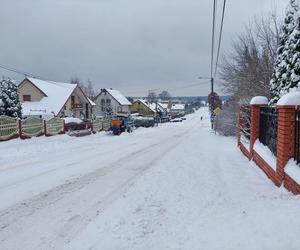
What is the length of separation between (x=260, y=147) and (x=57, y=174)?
6189 millimetres

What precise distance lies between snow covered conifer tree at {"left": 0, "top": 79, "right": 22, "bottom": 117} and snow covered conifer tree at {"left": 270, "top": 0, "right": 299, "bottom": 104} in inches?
911

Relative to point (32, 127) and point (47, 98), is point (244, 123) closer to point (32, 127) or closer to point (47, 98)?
point (32, 127)

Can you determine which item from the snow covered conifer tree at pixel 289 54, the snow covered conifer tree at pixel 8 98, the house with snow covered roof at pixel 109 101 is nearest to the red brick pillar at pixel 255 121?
the snow covered conifer tree at pixel 289 54

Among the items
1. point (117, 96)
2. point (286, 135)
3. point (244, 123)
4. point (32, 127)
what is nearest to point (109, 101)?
point (117, 96)

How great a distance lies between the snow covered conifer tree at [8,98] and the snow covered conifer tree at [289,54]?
2313 centimetres

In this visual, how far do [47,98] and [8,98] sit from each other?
1913 cm

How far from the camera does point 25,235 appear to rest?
19.1 feet

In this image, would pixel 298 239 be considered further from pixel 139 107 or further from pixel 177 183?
pixel 139 107

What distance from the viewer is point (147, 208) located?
6988mm

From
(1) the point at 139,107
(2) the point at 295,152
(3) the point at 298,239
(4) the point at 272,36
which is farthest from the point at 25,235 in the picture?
(1) the point at 139,107

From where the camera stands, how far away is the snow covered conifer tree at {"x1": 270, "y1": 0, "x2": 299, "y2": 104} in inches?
415

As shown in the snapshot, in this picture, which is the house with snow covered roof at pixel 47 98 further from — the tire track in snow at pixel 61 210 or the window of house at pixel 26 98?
the tire track in snow at pixel 61 210

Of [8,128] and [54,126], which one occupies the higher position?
[8,128]

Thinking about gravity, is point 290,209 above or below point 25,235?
above
